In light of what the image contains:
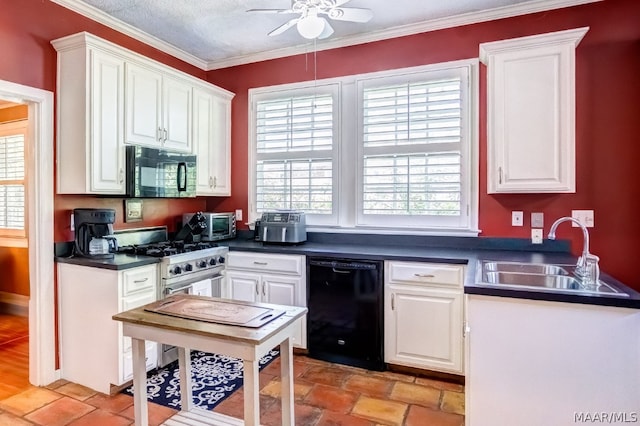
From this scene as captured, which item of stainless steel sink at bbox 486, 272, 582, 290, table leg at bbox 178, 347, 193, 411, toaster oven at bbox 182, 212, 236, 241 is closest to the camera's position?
table leg at bbox 178, 347, 193, 411

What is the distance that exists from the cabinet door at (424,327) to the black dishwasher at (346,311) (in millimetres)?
92

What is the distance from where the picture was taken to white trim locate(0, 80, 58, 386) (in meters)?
2.67

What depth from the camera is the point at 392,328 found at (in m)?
2.90

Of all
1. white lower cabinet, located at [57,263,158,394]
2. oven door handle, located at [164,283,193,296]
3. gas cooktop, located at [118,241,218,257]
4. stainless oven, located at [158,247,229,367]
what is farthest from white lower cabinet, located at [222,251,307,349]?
white lower cabinet, located at [57,263,158,394]

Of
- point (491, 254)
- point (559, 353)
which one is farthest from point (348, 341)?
point (559, 353)

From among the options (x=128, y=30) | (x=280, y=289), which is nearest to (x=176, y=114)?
(x=128, y=30)

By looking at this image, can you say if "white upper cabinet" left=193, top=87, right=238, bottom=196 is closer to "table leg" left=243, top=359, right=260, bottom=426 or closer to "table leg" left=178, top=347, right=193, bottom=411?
"table leg" left=178, top=347, right=193, bottom=411

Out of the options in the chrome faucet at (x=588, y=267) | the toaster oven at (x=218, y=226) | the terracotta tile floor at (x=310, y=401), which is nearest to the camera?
the chrome faucet at (x=588, y=267)

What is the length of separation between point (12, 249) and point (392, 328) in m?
4.33

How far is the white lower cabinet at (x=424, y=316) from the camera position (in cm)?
272

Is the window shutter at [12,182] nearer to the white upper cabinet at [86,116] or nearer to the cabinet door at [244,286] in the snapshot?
the white upper cabinet at [86,116]

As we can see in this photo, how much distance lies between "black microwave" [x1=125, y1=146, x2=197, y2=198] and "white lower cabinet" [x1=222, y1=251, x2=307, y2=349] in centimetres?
75

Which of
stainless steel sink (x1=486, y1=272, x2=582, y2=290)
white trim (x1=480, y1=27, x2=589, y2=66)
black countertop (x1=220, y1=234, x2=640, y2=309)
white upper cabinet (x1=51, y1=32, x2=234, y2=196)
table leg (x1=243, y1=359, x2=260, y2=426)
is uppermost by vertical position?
white trim (x1=480, y1=27, x2=589, y2=66)

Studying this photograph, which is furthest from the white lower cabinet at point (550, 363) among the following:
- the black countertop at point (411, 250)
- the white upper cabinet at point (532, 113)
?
the white upper cabinet at point (532, 113)
